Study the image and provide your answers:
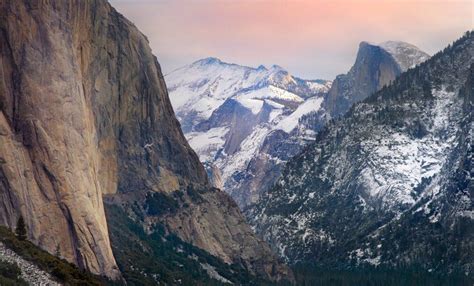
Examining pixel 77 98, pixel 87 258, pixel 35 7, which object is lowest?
pixel 87 258

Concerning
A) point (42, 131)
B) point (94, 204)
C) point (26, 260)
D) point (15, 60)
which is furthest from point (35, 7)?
point (26, 260)

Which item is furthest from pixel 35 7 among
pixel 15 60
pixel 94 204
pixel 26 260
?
pixel 26 260

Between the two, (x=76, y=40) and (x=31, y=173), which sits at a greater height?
(x=76, y=40)

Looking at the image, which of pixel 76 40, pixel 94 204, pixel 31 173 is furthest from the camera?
pixel 76 40

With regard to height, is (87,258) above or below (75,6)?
below

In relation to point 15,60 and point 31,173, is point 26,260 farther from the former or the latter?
point 15,60

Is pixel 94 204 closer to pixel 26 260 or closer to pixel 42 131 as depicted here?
A: pixel 42 131

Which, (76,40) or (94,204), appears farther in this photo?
(76,40)

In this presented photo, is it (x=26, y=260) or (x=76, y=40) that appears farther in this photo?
(x=76, y=40)

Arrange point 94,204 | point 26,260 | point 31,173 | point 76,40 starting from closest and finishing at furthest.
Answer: point 26,260, point 31,173, point 94,204, point 76,40
